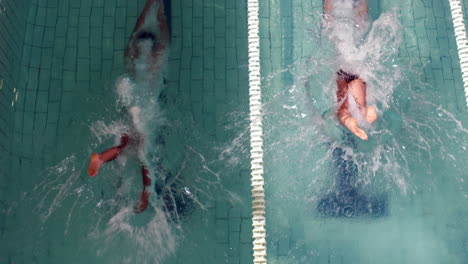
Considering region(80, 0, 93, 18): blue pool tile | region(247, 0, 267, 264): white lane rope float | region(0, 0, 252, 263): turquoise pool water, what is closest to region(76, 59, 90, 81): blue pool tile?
region(0, 0, 252, 263): turquoise pool water

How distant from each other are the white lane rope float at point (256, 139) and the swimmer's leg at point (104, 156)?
1.13m

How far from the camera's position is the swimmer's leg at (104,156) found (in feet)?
12.0

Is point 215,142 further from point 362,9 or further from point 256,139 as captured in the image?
point 362,9

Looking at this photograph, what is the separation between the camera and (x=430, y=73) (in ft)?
14.9

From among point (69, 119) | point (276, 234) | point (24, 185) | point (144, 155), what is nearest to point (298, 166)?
point (276, 234)

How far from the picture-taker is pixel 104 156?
3.79 metres

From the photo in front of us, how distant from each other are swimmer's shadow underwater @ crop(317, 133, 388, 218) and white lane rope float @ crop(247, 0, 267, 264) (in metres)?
0.54

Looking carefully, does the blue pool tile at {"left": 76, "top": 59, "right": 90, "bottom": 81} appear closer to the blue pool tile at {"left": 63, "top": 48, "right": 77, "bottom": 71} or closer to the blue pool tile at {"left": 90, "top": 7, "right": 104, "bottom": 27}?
the blue pool tile at {"left": 63, "top": 48, "right": 77, "bottom": 71}

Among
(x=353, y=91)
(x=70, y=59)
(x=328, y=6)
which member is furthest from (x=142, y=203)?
(x=328, y=6)

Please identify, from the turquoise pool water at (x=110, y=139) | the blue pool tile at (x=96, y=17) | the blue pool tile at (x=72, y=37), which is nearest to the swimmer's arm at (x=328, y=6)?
the turquoise pool water at (x=110, y=139)

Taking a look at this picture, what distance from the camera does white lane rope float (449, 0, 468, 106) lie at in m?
4.57

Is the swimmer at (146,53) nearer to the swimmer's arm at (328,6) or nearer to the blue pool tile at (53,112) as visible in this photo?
the blue pool tile at (53,112)

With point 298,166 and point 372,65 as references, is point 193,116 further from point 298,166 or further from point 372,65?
point 372,65

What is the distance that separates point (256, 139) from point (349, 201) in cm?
99
